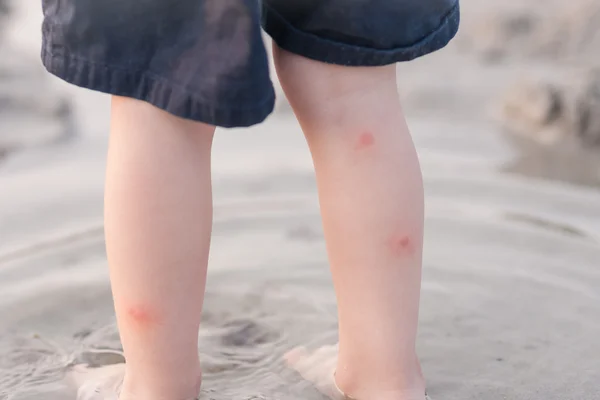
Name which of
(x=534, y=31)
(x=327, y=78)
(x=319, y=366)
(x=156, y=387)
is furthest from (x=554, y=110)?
(x=156, y=387)

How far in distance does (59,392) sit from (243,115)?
1.81 feet

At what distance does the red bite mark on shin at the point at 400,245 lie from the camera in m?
1.04

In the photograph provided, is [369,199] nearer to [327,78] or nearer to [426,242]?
[327,78]

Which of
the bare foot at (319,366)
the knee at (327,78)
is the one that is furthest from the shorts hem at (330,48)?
the bare foot at (319,366)

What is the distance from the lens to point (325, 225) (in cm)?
108

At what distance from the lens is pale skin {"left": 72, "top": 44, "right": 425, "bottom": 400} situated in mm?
963

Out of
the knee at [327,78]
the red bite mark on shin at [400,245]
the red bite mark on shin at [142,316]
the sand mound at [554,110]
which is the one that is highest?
the knee at [327,78]

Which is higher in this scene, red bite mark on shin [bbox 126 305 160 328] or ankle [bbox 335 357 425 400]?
red bite mark on shin [bbox 126 305 160 328]

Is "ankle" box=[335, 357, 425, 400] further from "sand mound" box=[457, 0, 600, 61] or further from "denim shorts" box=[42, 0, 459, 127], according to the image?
"sand mound" box=[457, 0, 600, 61]

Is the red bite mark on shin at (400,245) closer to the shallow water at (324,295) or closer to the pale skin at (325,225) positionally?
the pale skin at (325,225)

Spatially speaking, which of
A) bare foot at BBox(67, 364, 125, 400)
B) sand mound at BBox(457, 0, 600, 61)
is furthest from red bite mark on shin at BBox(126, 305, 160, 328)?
sand mound at BBox(457, 0, 600, 61)

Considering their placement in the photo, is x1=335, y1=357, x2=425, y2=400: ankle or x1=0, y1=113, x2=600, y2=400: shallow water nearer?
x1=335, y1=357, x2=425, y2=400: ankle

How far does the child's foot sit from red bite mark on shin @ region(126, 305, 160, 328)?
302 mm

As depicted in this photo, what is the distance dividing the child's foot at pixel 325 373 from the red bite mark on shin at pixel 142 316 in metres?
0.30
